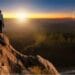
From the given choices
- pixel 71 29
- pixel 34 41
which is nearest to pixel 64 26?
pixel 71 29

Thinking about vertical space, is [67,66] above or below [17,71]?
below

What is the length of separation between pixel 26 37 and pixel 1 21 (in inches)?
126

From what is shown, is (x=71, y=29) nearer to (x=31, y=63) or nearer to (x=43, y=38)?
(x=43, y=38)

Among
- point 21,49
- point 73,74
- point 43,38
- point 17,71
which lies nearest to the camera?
point 17,71

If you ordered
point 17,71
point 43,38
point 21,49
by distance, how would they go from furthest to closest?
1. point 43,38
2. point 21,49
3. point 17,71

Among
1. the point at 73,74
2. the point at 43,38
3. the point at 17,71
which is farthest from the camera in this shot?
the point at 43,38

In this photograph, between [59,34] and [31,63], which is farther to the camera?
[59,34]

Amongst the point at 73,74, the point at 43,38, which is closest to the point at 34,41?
the point at 43,38

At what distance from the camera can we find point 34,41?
809cm

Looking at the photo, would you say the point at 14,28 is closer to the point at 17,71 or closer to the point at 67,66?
the point at 67,66

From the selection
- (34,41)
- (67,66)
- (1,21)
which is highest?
(1,21)

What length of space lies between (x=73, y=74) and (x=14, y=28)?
1764 mm

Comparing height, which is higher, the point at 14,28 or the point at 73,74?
the point at 14,28

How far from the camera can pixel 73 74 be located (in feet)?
22.2
